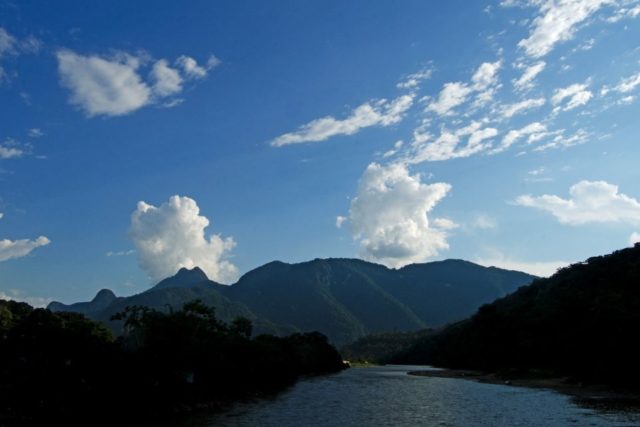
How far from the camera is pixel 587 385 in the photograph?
90500 millimetres

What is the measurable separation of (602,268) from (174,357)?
10568 cm

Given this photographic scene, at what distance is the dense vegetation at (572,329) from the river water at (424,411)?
1356 cm

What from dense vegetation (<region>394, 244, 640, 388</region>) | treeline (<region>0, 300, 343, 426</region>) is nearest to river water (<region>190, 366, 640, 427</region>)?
treeline (<region>0, 300, 343, 426</region>)

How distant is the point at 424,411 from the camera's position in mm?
64625

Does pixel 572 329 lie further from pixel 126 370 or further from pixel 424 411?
pixel 126 370

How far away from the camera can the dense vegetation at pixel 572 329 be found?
87750 mm

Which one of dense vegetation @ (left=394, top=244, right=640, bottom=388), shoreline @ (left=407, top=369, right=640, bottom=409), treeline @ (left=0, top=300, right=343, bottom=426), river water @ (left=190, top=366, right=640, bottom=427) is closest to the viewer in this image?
treeline @ (left=0, top=300, right=343, bottom=426)

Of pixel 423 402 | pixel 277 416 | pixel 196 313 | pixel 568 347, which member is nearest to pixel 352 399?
pixel 423 402

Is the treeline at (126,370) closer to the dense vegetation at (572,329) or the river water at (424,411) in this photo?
the river water at (424,411)

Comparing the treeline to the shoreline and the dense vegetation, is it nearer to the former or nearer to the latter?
the shoreline

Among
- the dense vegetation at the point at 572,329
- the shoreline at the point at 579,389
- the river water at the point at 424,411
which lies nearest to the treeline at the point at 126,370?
the river water at the point at 424,411

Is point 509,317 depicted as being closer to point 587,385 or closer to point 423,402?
point 587,385

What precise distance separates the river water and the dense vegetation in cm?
1356

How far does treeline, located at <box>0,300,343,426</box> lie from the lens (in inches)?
2068
